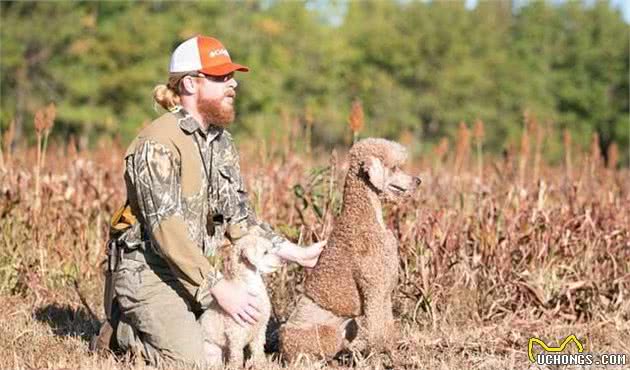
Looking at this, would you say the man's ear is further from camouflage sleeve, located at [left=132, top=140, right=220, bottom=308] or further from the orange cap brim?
camouflage sleeve, located at [left=132, top=140, right=220, bottom=308]

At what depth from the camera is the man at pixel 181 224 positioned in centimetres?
528

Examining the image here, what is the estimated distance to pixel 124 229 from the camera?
568cm

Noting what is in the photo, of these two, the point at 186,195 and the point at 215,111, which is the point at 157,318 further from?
the point at 215,111

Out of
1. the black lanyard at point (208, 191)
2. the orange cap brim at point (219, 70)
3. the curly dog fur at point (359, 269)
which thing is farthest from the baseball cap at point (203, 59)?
the curly dog fur at point (359, 269)

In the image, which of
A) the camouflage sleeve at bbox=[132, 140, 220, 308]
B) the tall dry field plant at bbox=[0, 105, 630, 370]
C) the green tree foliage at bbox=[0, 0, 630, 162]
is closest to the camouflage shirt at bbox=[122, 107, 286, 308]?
the camouflage sleeve at bbox=[132, 140, 220, 308]

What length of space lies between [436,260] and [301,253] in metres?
1.66

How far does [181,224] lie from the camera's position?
5273 mm

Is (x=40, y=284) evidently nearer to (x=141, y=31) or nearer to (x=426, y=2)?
(x=141, y=31)

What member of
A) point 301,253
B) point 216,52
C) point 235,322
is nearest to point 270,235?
point 301,253

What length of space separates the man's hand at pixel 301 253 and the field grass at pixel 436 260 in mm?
620

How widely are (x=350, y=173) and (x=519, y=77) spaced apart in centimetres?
4807

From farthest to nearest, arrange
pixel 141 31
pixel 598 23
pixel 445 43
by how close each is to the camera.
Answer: pixel 598 23 → pixel 445 43 → pixel 141 31

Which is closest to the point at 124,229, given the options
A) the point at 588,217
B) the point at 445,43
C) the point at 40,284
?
the point at 40,284

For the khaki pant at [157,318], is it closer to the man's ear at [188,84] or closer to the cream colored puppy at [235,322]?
the cream colored puppy at [235,322]
